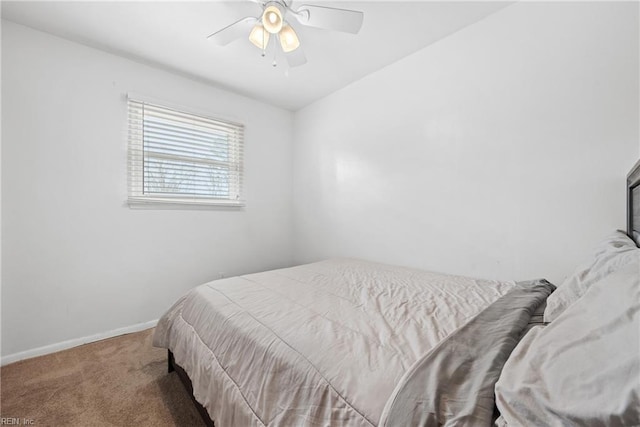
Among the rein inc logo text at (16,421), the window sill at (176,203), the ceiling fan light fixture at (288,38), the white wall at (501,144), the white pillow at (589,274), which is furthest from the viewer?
the window sill at (176,203)

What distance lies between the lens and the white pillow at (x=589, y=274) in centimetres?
88

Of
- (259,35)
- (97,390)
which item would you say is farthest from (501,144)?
(97,390)

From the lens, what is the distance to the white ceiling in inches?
68.7

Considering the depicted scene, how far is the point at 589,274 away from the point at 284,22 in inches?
80.2

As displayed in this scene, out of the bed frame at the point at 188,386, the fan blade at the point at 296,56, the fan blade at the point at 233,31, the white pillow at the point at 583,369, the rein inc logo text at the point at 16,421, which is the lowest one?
the rein inc logo text at the point at 16,421

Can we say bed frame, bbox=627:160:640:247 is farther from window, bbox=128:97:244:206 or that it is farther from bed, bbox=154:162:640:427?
window, bbox=128:97:244:206

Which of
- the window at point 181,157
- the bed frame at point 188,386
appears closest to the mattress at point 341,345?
the bed frame at point 188,386

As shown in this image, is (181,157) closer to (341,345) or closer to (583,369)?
(341,345)

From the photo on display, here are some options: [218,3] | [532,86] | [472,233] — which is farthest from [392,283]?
[218,3]

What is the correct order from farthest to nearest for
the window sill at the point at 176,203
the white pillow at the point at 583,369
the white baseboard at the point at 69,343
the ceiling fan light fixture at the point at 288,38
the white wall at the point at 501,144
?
the window sill at the point at 176,203 → the white baseboard at the point at 69,343 → the ceiling fan light fixture at the point at 288,38 → the white wall at the point at 501,144 → the white pillow at the point at 583,369

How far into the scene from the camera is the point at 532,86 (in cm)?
166

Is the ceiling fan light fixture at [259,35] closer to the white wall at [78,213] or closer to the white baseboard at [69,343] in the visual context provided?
the white wall at [78,213]

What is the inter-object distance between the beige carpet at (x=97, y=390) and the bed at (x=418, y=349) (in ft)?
0.67

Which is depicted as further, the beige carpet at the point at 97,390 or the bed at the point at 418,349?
the beige carpet at the point at 97,390
